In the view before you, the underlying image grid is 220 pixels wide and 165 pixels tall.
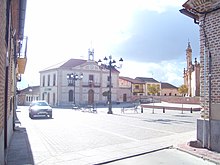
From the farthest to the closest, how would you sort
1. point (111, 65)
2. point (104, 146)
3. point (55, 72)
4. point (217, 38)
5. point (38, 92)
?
point (38, 92)
point (55, 72)
point (111, 65)
point (104, 146)
point (217, 38)

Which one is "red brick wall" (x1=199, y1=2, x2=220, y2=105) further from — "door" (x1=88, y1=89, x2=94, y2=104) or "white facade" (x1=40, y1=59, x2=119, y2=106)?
"door" (x1=88, y1=89, x2=94, y2=104)

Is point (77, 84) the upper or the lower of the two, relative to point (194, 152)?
upper

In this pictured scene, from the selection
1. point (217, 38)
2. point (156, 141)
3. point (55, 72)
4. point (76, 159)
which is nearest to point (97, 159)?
point (76, 159)

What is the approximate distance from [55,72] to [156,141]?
160 ft

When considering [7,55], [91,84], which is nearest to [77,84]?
[91,84]

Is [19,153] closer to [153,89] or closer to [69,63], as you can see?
[69,63]

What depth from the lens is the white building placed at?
184ft

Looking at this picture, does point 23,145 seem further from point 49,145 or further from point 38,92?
point 38,92

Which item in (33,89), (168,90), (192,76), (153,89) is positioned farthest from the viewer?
(168,90)

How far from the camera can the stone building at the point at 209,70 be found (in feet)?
27.3

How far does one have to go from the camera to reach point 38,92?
65875 mm

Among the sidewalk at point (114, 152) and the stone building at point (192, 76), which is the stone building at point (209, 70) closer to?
the sidewalk at point (114, 152)

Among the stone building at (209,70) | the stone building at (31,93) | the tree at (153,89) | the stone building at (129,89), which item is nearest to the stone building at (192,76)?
the stone building at (129,89)

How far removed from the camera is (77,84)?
5825 cm
